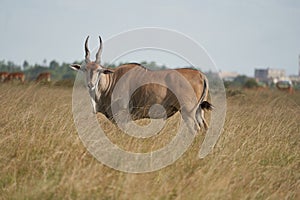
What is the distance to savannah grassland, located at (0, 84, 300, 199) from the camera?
14.0 feet

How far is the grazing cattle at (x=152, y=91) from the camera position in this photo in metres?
7.61

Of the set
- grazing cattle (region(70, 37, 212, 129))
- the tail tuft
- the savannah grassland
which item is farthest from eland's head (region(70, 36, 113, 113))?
the tail tuft

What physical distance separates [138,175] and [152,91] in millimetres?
3273

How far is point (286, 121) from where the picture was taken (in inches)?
362

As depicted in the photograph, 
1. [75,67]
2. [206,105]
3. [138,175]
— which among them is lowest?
[206,105]

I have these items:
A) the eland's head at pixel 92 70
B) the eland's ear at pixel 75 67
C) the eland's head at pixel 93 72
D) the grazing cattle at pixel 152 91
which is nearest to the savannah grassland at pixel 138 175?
the grazing cattle at pixel 152 91

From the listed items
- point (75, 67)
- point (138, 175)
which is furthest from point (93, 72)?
point (138, 175)

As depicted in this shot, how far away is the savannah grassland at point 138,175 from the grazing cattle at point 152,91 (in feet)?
1.52

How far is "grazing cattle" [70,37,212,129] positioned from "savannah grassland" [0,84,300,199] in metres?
0.46

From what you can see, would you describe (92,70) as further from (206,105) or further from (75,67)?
(206,105)

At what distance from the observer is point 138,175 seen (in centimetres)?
473

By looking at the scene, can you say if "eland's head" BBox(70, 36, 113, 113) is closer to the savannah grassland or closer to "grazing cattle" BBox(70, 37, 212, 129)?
"grazing cattle" BBox(70, 37, 212, 129)

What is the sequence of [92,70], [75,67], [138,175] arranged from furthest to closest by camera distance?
1. [75,67]
2. [92,70]
3. [138,175]

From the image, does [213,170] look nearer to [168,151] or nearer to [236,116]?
[168,151]
